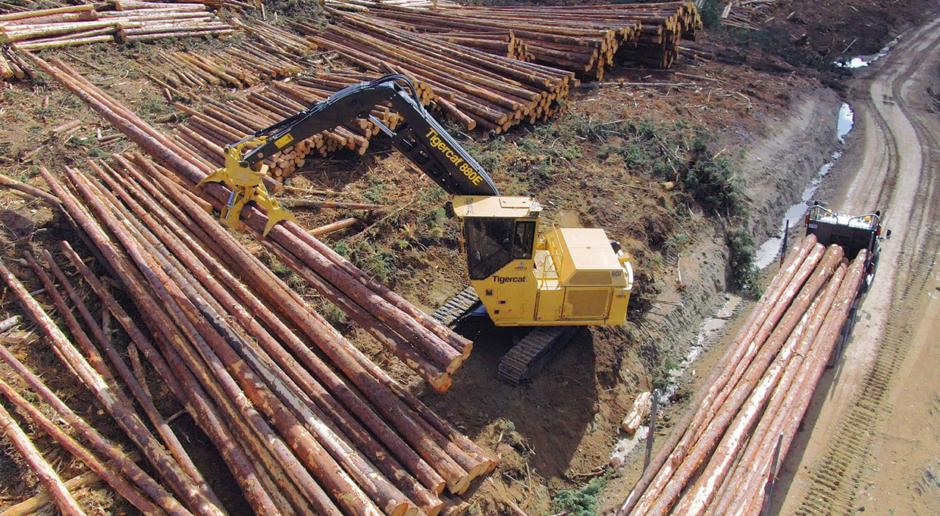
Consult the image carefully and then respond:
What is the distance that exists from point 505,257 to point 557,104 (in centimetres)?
1122

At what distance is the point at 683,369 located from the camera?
14.8 meters

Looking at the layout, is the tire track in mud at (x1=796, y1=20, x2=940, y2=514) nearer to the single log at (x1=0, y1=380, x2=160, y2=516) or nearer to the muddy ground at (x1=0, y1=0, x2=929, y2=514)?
the muddy ground at (x1=0, y1=0, x2=929, y2=514)

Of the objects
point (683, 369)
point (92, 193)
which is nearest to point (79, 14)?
point (92, 193)

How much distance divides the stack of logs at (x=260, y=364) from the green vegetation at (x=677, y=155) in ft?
37.3

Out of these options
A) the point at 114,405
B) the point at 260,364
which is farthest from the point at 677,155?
the point at 114,405

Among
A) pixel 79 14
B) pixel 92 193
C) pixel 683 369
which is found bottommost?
pixel 683 369

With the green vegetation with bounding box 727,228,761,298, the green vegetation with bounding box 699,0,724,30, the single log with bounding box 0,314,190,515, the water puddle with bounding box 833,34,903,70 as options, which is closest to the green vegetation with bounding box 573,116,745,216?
the green vegetation with bounding box 727,228,761,298

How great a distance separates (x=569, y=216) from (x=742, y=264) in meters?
5.17

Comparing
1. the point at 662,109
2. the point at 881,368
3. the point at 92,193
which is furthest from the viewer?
the point at 662,109

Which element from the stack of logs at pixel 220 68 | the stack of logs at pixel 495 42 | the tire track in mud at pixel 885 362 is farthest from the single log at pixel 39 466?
the stack of logs at pixel 495 42

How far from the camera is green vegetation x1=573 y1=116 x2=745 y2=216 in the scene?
1912 cm

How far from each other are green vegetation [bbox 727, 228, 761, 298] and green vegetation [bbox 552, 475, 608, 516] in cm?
885

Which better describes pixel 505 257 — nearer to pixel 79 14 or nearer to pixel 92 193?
pixel 92 193

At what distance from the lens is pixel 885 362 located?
14.7 m
